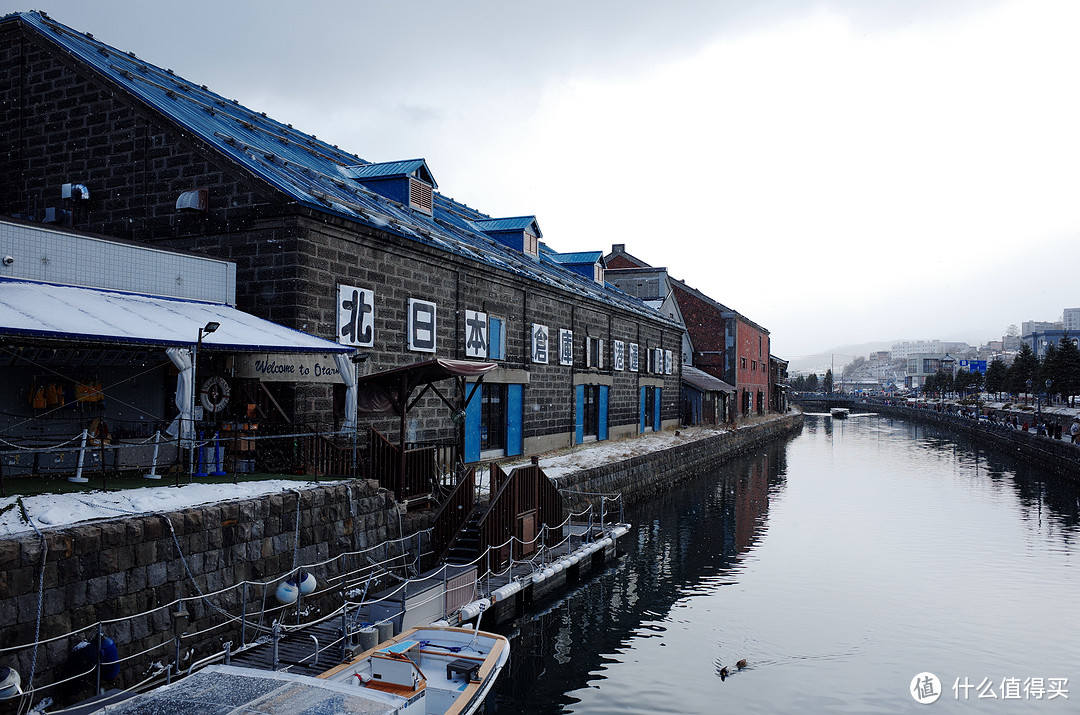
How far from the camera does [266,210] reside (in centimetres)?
1769

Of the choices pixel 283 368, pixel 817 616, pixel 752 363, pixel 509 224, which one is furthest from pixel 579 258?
pixel 817 616

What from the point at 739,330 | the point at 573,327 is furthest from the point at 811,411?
the point at 573,327

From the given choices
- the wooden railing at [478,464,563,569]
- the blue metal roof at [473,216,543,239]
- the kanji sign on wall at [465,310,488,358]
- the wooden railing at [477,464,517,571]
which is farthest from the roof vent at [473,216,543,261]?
the wooden railing at [477,464,517,571]

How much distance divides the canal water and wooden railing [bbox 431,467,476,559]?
7.52ft

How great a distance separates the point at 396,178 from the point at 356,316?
27.3ft

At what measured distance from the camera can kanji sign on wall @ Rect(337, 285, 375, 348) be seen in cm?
1859

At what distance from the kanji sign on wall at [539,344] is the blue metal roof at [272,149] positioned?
6.15 feet

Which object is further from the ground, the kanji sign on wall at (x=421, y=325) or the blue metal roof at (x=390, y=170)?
the blue metal roof at (x=390, y=170)

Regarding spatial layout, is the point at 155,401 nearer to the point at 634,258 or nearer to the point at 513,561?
the point at 513,561

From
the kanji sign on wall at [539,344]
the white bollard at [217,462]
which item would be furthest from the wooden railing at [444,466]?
the kanji sign on wall at [539,344]

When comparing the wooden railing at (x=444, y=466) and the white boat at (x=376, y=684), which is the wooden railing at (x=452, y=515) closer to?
the wooden railing at (x=444, y=466)

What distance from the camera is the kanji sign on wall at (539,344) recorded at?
94.8ft

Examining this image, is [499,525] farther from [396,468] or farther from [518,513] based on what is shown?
[396,468]

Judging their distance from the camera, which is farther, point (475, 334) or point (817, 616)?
point (475, 334)
